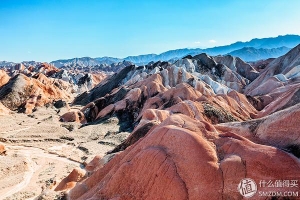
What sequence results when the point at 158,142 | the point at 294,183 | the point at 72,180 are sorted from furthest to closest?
the point at 72,180, the point at 158,142, the point at 294,183

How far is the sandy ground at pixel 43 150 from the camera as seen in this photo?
27.4m

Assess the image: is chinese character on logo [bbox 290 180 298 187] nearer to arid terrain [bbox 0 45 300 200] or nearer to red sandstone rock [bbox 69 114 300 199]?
arid terrain [bbox 0 45 300 200]

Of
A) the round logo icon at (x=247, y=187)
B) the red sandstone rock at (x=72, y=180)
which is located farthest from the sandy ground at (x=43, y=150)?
the round logo icon at (x=247, y=187)

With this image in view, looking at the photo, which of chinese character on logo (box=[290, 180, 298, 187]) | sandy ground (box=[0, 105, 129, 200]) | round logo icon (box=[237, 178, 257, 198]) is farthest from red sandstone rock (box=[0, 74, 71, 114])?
chinese character on logo (box=[290, 180, 298, 187])

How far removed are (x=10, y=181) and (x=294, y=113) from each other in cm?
2780

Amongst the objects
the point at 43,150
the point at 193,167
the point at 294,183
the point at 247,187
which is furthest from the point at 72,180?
the point at 43,150

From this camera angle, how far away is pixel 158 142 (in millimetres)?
15883

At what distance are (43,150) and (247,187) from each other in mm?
35925

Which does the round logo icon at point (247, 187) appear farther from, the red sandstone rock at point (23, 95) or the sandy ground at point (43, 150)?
the red sandstone rock at point (23, 95)

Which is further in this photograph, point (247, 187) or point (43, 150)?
point (43, 150)

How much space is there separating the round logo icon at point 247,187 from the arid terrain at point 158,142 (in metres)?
0.19

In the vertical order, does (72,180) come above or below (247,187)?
below

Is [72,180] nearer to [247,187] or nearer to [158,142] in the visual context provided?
[158,142]

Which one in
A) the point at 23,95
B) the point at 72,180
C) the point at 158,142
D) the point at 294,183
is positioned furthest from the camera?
the point at 23,95
